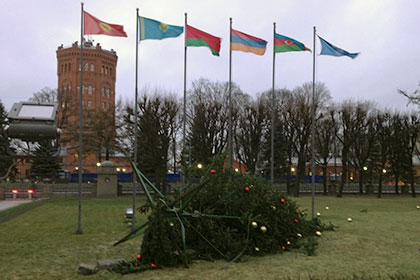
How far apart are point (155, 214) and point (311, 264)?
3.44 meters

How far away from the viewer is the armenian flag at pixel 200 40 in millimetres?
16758

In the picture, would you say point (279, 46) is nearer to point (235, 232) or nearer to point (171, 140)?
point (235, 232)

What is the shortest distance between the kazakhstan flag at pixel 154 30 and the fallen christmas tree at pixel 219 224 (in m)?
6.86

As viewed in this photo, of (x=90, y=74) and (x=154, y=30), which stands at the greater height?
(x=90, y=74)

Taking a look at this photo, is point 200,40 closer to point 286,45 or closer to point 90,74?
point 286,45

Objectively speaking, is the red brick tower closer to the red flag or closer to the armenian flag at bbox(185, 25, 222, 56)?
the armenian flag at bbox(185, 25, 222, 56)

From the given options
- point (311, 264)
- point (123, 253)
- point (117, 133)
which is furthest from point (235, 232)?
point (117, 133)

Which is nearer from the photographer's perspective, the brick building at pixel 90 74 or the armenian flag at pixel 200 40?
the armenian flag at pixel 200 40

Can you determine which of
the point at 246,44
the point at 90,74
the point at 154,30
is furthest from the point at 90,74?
the point at 154,30

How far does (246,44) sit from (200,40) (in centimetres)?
226

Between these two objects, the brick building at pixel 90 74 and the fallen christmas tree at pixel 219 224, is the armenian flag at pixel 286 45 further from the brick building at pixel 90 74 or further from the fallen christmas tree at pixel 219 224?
the brick building at pixel 90 74

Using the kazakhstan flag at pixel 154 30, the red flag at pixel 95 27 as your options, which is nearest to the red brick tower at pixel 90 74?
the kazakhstan flag at pixel 154 30

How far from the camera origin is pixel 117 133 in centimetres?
4097

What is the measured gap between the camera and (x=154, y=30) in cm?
1506
